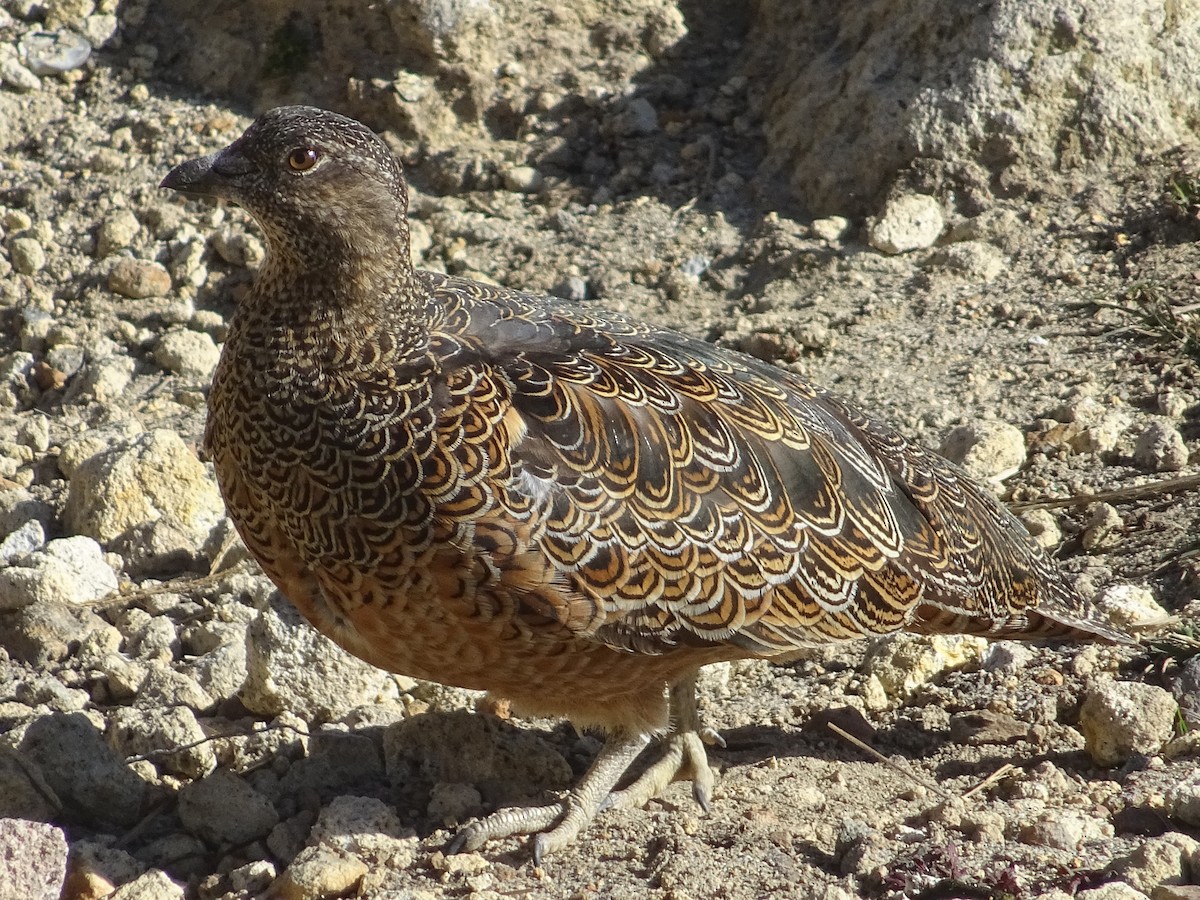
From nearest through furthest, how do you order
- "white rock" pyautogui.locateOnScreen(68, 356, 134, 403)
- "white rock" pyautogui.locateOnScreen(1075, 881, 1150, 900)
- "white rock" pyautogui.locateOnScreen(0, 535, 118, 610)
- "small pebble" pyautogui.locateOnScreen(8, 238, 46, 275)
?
"white rock" pyautogui.locateOnScreen(1075, 881, 1150, 900) → "white rock" pyautogui.locateOnScreen(0, 535, 118, 610) → "white rock" pyautogui.locateOnScreen(68, 356, 134, 403) → "small pebble" pyautogui.locateOnScreen(8, 238, 46, 275)

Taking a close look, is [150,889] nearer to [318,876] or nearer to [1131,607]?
[318,876]

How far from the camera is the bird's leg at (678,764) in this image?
213 inches

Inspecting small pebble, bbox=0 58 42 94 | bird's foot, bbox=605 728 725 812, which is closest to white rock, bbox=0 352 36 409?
small pebble, bbox=0 58 42 94

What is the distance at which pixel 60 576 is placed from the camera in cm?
618

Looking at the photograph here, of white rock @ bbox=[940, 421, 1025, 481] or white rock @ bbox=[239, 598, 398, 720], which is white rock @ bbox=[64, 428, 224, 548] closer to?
white rock @ bbox=[239, 598, 398, 720]

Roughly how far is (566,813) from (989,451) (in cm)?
273

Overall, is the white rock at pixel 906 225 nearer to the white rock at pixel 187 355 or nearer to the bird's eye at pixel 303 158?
the white rock at pixel 187 355

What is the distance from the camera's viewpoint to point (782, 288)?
26.4 feet

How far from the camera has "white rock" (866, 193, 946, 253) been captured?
8.04 meters

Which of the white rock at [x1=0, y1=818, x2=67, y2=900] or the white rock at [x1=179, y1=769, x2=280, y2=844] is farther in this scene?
the white rock at [x1=179, y1=769, x2=280, y2=844]

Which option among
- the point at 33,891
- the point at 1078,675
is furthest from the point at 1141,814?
the point at 33,891

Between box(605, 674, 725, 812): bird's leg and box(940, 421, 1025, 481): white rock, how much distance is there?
1.95m

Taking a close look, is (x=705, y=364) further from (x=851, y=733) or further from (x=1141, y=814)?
(x=1141, y=814)

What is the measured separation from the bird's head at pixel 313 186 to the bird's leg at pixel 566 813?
1901mm
